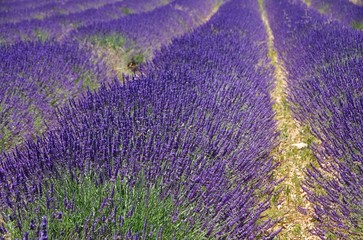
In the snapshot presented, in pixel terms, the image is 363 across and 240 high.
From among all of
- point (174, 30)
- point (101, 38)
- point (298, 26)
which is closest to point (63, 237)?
point (101, 38)

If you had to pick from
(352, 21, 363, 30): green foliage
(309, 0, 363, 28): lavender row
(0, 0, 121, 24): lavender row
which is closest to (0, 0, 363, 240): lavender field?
(352, 21, 363, 30): green foliage

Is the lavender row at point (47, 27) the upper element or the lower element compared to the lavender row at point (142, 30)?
lower

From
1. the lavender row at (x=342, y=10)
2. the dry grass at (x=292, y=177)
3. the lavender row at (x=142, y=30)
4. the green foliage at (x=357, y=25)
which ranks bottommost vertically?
the lavender row at (x=142, y=30)

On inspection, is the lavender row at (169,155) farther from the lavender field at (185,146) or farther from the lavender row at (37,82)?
the lavender row at (37,82)

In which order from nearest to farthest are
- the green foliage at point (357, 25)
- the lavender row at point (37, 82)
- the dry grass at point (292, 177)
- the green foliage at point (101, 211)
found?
1. the green foliage at point (101, 211)
2. the dry grass at point (292, 177)
3. the lavender row at point (37, 82)
4. the green foliage at point (357, 25)

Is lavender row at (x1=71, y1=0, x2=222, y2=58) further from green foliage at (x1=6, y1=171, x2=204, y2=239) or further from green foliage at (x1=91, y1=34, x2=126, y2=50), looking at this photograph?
green foliage at (x1=6, y1=171, x2=204, y2=239)

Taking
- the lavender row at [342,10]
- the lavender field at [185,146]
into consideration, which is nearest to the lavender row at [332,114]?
the lavender field at [185,146]

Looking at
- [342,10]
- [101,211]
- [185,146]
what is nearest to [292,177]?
[185,146]
